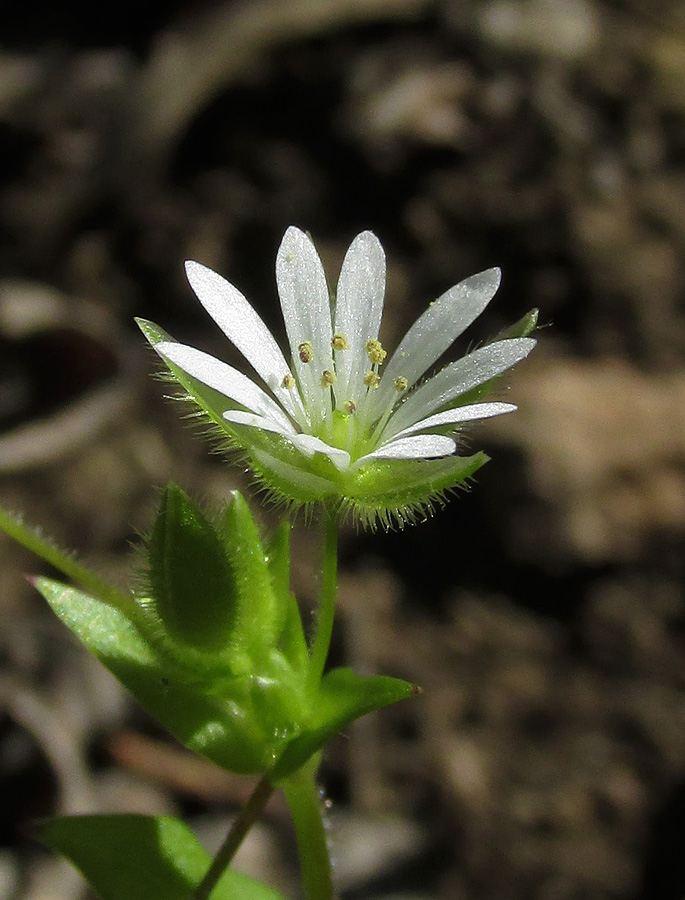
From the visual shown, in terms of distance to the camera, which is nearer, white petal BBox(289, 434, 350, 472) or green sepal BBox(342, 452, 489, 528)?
white petal BBox(289, 434, 350, 472)

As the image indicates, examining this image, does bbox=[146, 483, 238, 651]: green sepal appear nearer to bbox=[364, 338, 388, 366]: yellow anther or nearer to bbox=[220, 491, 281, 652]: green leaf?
bbox=[220, 491, 281, 652]: green leaf

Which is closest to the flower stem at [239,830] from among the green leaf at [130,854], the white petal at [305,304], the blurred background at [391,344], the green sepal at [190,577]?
the green leaf at [130,854]

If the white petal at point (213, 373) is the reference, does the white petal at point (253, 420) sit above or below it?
below

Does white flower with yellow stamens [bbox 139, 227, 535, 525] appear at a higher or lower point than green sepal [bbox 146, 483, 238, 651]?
higher

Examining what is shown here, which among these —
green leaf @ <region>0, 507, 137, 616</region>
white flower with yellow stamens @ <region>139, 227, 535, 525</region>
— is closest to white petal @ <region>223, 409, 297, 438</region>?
white flower with yellow stamens @ <region>139, 227, 535, 525</region>

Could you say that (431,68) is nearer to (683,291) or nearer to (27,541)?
(683,291)

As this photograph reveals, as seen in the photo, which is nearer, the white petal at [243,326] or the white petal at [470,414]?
the white petal at [470,414]

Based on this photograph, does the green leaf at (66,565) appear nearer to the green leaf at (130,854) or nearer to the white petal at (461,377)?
the green leaf at (130,854)

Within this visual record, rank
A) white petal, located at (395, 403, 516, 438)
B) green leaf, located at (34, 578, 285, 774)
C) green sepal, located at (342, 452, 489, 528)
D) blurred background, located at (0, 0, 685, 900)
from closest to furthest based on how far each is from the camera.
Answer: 1. white petal, located at (395, 403, 516, 438)
2. green sepal, located at (342, 452, 489, 528)
3. green leaf, located at (34, 578, 285, 774)
4. blurred background, located at (0, 0, 685, 900)

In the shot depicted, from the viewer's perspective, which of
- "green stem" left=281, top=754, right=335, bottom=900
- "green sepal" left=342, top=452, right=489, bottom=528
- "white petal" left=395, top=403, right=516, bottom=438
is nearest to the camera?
"white petal" left=395, top=403, right=516, bottom=438
